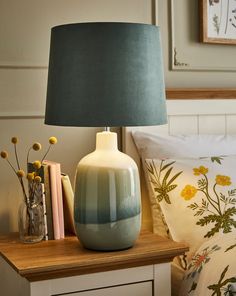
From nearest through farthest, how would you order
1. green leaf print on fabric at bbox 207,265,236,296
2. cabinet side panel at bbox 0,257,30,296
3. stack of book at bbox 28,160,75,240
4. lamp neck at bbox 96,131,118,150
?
green leaf print on fabric at bbox 207,265,236,296 < cabinet side panel at bbox 0,257,30,296 < lamp neck at bbox 96,131,118,150 < stack of book at bbox 28,160,75,240

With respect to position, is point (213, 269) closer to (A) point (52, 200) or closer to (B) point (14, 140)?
(A) point (52, 200)

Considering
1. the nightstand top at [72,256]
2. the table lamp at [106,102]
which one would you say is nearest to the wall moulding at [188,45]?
the table lamp at [106,102]

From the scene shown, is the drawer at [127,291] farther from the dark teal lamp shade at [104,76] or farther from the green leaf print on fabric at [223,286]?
the dark teal lamp shade at [104,76]

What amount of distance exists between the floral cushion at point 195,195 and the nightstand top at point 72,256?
4.7 inches

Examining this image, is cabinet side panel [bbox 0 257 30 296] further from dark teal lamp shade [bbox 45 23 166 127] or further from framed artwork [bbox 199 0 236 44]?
framed artwork [bbox 199 0 236 44]

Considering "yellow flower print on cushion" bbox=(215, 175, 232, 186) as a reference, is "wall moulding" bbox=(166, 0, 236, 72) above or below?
above

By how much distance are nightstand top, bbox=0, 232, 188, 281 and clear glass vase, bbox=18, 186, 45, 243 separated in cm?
3

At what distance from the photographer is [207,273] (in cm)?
173

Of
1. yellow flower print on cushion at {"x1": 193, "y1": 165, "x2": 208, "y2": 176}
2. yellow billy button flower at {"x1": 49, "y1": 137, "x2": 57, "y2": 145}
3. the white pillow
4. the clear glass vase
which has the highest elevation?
yellow billy button flower at {"x1": 49, "y1": 137, "x2": 57, "y2": 145}

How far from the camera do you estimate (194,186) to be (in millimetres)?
2020

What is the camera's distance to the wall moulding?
2.34 meters

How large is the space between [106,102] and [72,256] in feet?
1.59

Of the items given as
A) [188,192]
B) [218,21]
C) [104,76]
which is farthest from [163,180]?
[218,21]

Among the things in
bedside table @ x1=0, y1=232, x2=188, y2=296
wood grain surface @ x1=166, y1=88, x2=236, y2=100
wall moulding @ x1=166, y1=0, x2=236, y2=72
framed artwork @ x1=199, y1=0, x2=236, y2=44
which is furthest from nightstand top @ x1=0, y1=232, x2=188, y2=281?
framed artwork @ x1=199, y1=0, x2=236, y2=44
